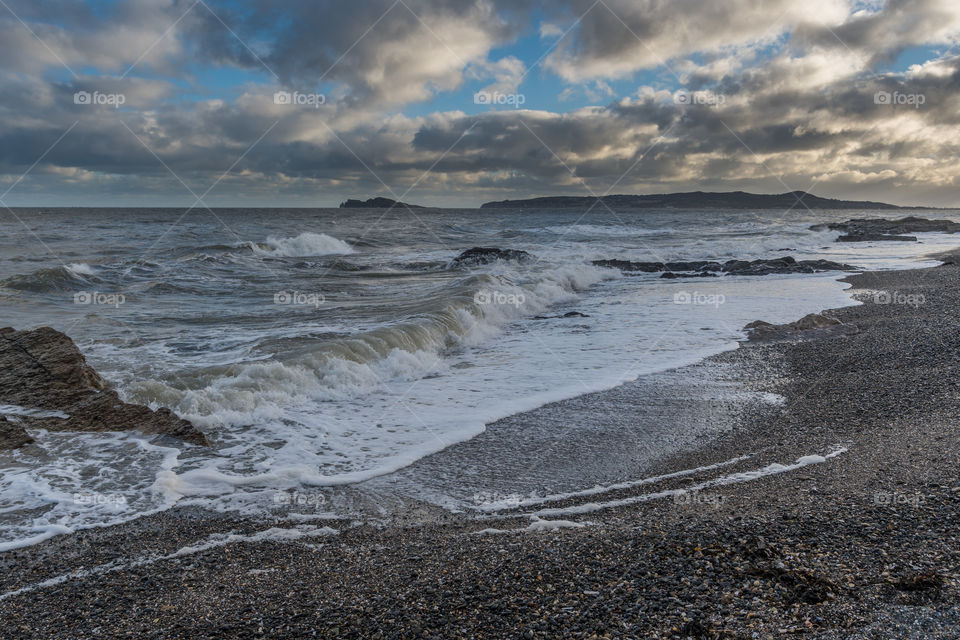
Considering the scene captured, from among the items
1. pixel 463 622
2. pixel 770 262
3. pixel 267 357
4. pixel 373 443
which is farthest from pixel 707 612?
pixel 770 262

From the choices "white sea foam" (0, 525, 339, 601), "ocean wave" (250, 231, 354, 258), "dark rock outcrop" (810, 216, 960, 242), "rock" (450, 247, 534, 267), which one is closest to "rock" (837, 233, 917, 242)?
"dark rock outcrop" (810, 216, 960, 242)

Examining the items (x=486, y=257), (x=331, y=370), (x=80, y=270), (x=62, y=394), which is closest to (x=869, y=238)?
(x=486, y=257)

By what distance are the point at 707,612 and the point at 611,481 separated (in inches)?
90.0

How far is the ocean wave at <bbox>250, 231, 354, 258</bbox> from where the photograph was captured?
105 ft

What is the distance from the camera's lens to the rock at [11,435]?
5.80 m

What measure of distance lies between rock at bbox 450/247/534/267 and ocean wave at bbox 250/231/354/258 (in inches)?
375

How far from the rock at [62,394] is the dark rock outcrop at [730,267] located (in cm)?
2000

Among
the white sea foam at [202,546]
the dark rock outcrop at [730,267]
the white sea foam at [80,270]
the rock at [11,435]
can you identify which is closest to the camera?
the white sea foam at [202,546]

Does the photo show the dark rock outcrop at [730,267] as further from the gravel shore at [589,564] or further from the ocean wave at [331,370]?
the gravel shore at [589,564]

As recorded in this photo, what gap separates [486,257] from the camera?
2692cm

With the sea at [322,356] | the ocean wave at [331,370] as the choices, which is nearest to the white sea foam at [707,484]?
the sea at [322,356]

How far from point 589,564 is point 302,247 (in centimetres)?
3251

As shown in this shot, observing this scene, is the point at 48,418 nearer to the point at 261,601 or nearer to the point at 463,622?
the point at 261,601

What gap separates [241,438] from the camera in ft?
21.2
